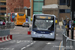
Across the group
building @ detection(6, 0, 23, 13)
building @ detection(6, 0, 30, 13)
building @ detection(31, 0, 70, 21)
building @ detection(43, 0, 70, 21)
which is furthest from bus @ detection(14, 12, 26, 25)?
building @ detection(6, 0, 23, 13)

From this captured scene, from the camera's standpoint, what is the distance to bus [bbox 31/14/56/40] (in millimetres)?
24672

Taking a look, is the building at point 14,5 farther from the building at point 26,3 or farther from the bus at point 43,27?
the bus at point 43,27

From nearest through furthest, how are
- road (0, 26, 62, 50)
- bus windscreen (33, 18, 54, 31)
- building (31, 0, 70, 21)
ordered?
road (0, 26, 62, 50)
bus windscreen (33, 18, 54, 31)
building (31, 0, 70, 21)

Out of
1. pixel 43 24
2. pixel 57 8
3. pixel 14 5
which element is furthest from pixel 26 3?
pixel 43 24

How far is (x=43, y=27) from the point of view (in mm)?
24828

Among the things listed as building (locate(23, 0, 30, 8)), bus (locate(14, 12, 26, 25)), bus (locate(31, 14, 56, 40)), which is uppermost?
building (locate(23, 0, 30, 8))

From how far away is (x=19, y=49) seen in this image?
16.0 metres

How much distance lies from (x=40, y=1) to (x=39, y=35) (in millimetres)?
77432

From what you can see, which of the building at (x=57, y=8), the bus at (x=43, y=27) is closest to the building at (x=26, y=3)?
the building at (x=57, y=8)

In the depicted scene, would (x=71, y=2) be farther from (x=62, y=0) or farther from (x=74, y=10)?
(x=62, y=0)

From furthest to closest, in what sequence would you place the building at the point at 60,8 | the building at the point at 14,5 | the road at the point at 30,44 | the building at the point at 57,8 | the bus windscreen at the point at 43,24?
the building at the point at 14,5
the building at the point at 60,8
the building at the point at 57,8
the bus windscreen at the point at 43,24
the road at the point at 30,44

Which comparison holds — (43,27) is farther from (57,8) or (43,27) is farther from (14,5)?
(14,5)

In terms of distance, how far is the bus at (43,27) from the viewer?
80.9ft

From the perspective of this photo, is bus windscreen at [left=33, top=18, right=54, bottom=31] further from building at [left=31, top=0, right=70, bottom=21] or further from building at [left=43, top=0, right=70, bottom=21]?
building at [left=43, top=0, right=70, bottom=21]
